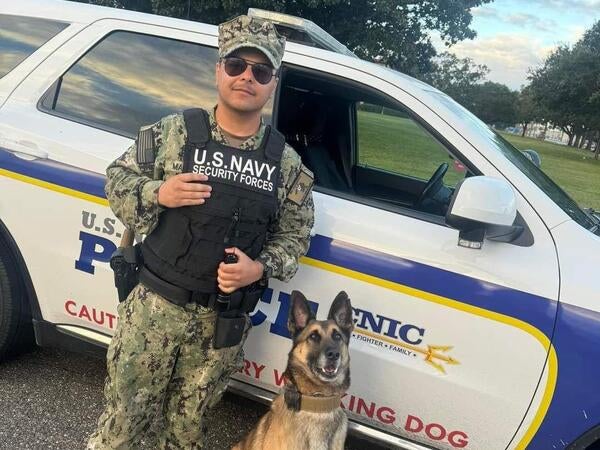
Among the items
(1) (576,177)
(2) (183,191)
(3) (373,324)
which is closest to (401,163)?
(3) (373,324)

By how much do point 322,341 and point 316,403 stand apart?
0.23m

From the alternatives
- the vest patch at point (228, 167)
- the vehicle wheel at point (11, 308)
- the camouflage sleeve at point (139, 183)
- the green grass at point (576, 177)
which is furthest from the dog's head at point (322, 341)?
the green grass at point (576, 177)

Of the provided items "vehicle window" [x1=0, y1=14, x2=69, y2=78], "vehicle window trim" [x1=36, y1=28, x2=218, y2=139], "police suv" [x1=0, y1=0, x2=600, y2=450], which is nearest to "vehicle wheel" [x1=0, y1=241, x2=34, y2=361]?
"police suv" [x1=0, y1=0, x2=600, y2=450]

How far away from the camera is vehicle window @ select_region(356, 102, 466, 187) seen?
8.44 feet

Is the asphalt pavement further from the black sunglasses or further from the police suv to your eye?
the black sunglasses

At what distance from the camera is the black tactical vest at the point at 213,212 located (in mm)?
1871

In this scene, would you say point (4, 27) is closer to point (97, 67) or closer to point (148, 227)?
point (97, 67)

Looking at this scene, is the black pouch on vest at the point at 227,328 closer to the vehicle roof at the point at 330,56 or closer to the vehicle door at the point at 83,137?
the vehicle door at the point at 83,137

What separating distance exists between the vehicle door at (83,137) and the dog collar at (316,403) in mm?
1034

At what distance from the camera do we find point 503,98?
283 feet

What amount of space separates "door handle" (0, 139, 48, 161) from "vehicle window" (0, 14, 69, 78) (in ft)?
1.39

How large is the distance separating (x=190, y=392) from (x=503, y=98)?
91.5 m

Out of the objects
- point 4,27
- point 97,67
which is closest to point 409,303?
point 97,67

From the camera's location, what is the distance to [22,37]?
114 inches
